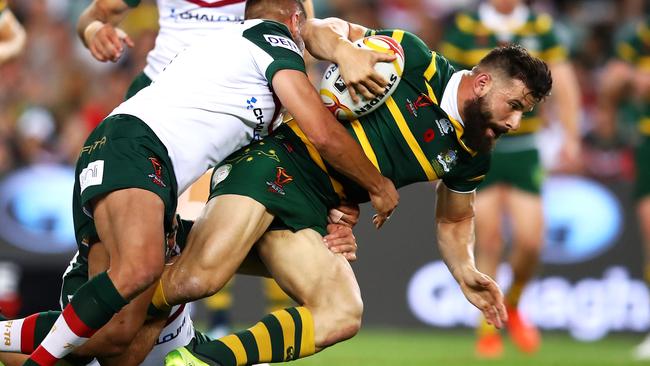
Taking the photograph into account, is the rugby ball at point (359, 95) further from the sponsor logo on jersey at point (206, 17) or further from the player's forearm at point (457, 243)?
the sponsor logo on jersey at point (206, 17)

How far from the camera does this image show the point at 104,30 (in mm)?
6547

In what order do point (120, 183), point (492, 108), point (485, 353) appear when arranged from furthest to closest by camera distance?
1. point (485, 353)
2. point (492, 108)
3. point (120, 183)

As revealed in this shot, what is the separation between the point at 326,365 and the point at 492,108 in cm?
304

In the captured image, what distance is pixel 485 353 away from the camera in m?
9.34

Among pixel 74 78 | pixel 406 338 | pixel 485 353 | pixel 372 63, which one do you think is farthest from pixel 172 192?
pixel 74 78

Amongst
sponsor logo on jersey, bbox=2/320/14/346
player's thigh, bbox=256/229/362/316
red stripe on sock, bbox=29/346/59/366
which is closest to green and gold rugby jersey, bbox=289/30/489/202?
player's thigh, bbox=256/229/362/316

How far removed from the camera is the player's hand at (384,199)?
5.59 meters

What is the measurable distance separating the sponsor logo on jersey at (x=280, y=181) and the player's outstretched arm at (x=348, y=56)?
→ 0.48 metres

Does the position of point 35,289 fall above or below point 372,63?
below

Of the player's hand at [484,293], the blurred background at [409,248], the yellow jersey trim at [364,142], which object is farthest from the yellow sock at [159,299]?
the blurred background at [409,248]

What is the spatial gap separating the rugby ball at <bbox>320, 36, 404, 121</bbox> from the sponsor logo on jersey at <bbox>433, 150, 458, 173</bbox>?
400 millimetres

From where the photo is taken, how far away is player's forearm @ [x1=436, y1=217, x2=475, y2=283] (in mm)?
6082

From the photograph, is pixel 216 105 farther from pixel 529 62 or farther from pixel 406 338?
pixel 406 338

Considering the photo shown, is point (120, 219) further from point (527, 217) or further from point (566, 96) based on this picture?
point (566, 96)
